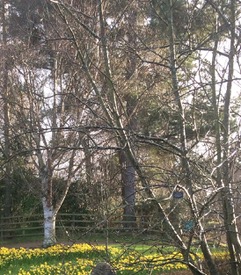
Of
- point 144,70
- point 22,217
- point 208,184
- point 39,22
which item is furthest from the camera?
point 22,217

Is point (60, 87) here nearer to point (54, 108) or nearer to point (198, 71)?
point (54, 108)

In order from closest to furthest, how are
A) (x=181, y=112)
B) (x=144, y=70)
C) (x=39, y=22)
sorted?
(x=181, y=112), (x=144, y=70), (x=39, y=22)

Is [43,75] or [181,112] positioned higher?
[43,75]

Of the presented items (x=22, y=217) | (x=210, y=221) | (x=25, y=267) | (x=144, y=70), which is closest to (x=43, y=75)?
(x=144, y=70)

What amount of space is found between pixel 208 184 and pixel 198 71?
1165mm

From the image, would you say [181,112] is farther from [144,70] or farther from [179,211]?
[144,70]

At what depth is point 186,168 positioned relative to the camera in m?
4.13

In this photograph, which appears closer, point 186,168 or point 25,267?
point 186,168

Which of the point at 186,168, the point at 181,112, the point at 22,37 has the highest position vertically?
the point at 22,37

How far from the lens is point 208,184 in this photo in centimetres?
413

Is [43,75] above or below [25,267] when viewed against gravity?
above

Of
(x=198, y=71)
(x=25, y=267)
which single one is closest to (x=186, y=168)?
(x=198, y=71)

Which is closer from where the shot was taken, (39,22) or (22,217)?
(39,22)

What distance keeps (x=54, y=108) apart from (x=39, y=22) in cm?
343
